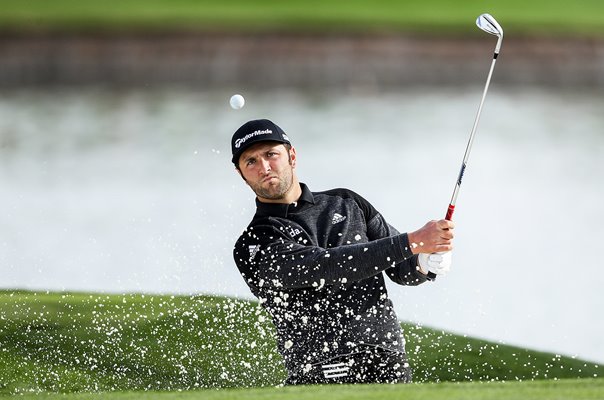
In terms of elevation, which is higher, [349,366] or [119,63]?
[119,63]

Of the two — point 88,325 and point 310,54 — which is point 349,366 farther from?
point 310,54

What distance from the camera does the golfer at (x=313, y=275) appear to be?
9.77ft

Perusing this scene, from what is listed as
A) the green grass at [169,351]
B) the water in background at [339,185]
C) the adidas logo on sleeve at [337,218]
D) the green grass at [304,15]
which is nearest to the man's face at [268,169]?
the adidas logo on sleeve at [337,218]

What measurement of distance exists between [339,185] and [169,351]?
4767 mm

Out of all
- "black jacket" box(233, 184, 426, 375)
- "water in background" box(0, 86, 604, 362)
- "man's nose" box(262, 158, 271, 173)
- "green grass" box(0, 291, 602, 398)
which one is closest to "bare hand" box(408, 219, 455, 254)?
"black jacket" box(233, 184, 426, 375)

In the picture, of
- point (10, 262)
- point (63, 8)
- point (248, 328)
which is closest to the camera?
point (248, 328)

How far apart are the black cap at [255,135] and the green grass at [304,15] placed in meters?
10.6


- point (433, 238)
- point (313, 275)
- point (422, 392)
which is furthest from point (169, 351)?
point (422, 392)

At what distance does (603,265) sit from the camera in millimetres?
6121

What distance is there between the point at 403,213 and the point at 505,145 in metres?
3.53

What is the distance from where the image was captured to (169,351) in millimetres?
3902

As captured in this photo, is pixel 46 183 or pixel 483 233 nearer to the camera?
pixel 483 233

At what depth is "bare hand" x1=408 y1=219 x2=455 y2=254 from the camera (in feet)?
9.35

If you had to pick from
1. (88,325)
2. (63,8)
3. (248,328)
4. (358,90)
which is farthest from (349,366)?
(63,8)
